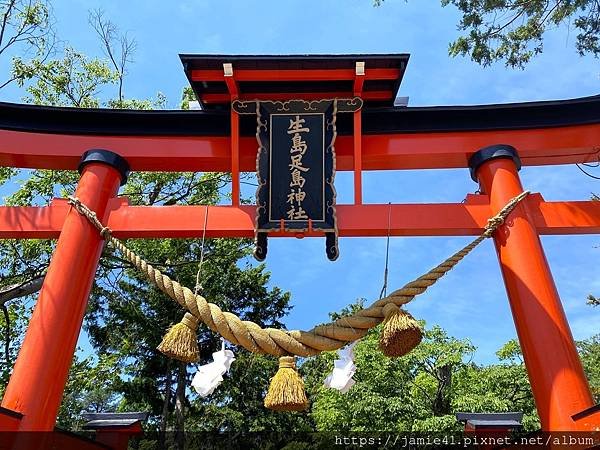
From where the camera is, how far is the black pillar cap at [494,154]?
469 centimetres

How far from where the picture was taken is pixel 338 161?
16.9 ft

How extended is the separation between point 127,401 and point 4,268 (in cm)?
824

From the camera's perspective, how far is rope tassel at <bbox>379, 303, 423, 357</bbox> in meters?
3.22

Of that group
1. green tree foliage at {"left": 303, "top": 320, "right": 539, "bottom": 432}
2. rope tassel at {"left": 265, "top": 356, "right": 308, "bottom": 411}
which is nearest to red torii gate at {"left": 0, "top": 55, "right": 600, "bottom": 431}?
rope tassel at {"left": 265, "top": 356, "right": 308, "bottom": 411}

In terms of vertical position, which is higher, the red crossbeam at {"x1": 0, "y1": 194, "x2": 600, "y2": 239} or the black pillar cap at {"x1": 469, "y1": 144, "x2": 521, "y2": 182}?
the black pillar cap at {"x1": 469, "y1": 144, "x2": 521, "y2": 182}

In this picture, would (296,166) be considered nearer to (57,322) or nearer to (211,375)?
(211,375)

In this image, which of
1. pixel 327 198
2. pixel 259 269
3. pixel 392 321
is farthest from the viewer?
pixel 259 269

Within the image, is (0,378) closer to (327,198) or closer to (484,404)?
(327,198)

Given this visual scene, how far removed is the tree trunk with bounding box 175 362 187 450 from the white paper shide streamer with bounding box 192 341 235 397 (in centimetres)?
1330

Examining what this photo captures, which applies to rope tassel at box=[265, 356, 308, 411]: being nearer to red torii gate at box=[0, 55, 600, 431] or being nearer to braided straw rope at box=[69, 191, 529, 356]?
braided straw rope at box=[69, 191, 529, 356]

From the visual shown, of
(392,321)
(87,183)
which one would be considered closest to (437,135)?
(392,321)

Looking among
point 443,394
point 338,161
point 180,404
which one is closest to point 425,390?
point 443,394

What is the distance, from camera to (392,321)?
3.28m

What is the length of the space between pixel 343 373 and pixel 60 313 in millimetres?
2169
